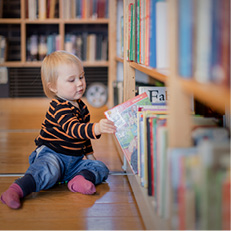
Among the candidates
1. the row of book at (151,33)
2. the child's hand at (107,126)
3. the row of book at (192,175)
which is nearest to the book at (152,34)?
the row of book at (151,33)

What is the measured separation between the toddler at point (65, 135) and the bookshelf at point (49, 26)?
2021 millimetres

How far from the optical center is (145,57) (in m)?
1.44

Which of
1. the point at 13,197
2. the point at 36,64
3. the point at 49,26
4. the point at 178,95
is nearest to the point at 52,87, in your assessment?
the point at 13,197

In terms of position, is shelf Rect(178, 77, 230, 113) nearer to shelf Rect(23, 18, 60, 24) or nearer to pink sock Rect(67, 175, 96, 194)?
pink sock Rect(67, 175, 96, 194)

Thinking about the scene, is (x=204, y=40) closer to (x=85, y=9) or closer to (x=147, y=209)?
(x=147, y=209)

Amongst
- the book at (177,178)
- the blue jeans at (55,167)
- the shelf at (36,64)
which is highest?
the shelf at (36,64)

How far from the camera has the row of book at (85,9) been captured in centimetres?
373

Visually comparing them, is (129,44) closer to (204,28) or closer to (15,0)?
(204,28)

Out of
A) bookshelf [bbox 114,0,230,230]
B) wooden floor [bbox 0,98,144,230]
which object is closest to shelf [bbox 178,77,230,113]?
bookshelf [bbox 114,0,230,230]

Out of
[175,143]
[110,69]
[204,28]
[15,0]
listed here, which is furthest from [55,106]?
[15,0]

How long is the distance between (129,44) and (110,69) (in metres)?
1.86

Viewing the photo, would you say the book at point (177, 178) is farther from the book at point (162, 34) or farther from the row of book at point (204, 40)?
the book at point (162, 34)

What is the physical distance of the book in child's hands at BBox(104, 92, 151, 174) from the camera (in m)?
1.52

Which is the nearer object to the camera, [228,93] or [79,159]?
[228,93]
